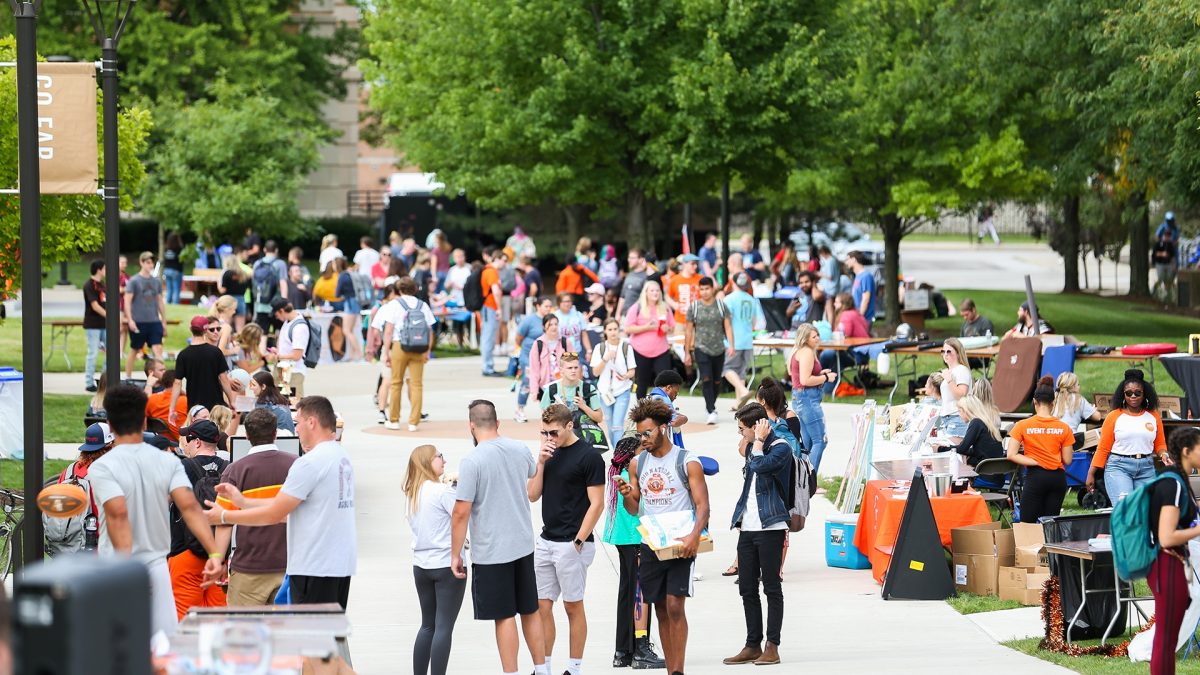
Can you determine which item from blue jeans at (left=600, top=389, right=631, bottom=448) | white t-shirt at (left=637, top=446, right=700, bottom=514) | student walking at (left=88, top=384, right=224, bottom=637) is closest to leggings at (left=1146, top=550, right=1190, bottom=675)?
white t-shirt at (left=637, top=446, right=700, bottom=514)

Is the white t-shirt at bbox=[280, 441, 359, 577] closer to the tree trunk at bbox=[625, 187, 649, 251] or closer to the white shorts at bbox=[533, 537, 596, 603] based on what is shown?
the white shorts at bbox=[533, 537, 596, 603]

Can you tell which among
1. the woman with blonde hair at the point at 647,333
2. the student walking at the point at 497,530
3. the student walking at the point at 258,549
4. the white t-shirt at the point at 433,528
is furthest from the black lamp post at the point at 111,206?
the woman with blonde hair at the point at 647,333

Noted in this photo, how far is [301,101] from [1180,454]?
153 ft

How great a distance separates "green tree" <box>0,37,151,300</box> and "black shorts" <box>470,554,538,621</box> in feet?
29.5

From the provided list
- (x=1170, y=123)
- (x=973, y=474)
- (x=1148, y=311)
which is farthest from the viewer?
(x=1148, y=311)

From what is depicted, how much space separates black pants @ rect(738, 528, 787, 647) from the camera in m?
10.4

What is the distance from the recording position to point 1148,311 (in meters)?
40.0

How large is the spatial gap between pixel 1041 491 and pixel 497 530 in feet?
17.5

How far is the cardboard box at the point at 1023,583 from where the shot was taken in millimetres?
11969

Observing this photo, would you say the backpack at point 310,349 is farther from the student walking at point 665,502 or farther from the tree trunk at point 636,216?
the tree trunk at point 636,216

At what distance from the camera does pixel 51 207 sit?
18.4m

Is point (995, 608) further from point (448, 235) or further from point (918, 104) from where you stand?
point (448, 235)

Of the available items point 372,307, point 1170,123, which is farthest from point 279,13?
point 1170,123

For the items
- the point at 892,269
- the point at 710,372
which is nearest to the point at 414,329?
the point at 710,372
